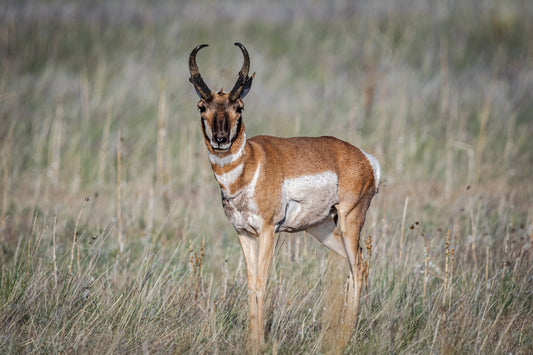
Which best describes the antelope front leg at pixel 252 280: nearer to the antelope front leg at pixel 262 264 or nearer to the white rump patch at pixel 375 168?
the antelope front leg at pixel 262 264

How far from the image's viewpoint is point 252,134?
42.5 ft

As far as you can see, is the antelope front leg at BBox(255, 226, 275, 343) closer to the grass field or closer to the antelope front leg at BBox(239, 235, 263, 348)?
the antelope front leg at BBox(239, 235, 263, 348)

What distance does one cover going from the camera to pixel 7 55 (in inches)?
676

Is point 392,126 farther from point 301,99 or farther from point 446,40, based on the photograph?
point 446,40

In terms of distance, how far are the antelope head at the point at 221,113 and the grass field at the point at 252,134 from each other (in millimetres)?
1200

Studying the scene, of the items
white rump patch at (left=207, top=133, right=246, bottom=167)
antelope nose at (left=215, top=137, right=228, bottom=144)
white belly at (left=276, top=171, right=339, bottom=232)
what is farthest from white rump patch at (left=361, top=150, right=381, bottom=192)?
antelope nose at (left=215, top=137, right=228, bottom=144)

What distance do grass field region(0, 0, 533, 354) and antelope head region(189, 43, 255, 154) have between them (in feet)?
3.94

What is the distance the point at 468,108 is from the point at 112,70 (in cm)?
884

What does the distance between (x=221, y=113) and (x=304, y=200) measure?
1057mm

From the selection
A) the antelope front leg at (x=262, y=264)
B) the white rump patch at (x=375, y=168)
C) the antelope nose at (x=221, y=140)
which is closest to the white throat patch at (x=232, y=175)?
the antelope nose at (x=221, y=140)

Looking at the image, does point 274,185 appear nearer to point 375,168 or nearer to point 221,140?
point 221,140

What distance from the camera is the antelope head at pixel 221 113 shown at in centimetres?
458

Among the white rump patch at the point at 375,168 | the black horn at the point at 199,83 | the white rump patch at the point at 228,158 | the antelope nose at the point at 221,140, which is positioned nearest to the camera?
the antelope nose at the point at 221,140

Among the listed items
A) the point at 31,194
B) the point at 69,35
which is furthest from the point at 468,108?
the point at 69,35
